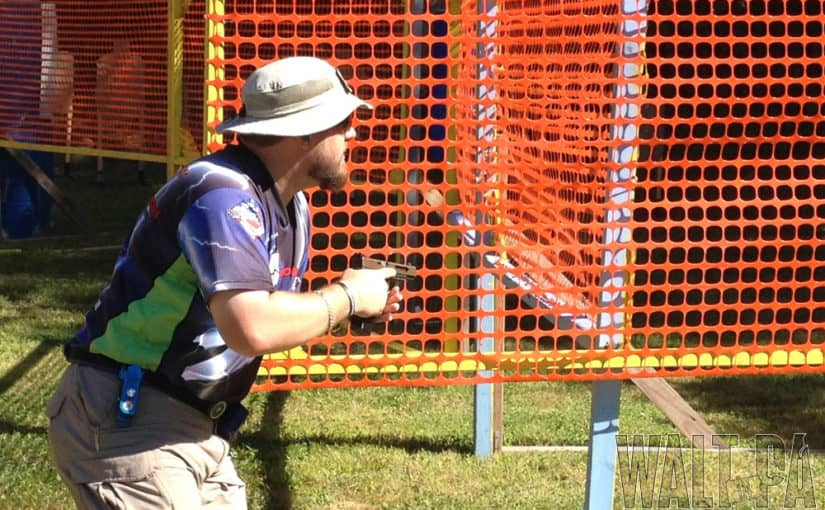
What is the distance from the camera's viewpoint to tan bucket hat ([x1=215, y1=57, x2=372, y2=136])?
291cm

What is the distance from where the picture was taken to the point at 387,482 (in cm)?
580

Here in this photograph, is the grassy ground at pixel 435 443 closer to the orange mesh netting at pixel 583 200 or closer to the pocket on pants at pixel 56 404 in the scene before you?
the orange mesh netting at pixel 583 200

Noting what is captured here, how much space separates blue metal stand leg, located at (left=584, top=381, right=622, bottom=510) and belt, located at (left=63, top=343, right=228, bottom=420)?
65.6 inches

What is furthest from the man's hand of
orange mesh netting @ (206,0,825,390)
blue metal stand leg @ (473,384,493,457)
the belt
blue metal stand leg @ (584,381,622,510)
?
blue metal stand leg @ (473,384,493,457)

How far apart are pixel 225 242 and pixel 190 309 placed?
29 centimetres

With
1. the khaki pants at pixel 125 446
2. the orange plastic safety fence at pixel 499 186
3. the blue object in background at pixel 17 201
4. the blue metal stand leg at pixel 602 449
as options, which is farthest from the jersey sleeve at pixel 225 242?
the blue object in background at pixel 17 201

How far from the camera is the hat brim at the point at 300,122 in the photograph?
290 centimetres

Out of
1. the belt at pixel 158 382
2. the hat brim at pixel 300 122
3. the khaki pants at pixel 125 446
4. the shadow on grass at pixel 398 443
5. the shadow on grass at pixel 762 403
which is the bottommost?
the shadow on grass at pixel 762 403

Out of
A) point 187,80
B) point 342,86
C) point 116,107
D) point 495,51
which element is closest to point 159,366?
point 342,86

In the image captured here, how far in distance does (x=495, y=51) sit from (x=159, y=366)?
2.61 m

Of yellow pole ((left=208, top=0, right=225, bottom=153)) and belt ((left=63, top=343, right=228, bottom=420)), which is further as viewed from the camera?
yellow pole ((left=208, top=0, right=225, bottom=153))

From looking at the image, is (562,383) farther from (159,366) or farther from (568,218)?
(159,366)

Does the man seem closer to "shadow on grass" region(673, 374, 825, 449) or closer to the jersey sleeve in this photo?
the jersey sleeve

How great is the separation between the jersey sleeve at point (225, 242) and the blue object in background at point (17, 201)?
11435 millimetres
